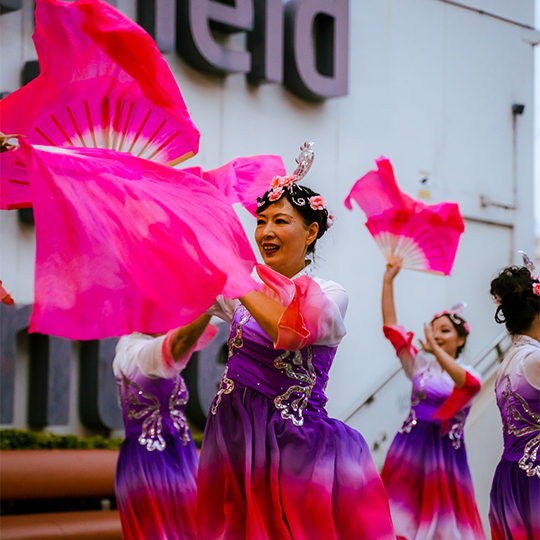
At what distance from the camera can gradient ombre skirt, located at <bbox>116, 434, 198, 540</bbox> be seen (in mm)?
3334

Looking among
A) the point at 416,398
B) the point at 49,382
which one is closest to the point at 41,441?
the point at 49,382

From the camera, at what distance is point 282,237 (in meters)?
2.40

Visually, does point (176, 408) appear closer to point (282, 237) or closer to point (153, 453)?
point (153, 453)

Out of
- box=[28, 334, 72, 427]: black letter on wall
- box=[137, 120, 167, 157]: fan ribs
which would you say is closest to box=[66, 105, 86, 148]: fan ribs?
box=[137, 120, 167, 157]: fan ribs

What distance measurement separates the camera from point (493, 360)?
7055 millimetres

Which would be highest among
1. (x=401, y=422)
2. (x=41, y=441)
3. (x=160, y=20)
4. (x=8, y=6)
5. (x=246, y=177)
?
(x=160, y=20)

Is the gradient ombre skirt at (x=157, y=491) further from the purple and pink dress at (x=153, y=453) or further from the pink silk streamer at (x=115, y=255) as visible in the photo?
the pink silk streamer at (x=115, y=255)

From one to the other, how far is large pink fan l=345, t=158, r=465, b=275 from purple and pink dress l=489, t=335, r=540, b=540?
2.88ft

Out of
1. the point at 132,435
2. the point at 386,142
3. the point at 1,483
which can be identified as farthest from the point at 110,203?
the point at 386,142

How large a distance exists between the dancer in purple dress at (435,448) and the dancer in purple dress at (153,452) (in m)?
1.25

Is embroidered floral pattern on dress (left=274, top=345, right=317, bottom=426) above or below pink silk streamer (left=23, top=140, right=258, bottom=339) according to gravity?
below

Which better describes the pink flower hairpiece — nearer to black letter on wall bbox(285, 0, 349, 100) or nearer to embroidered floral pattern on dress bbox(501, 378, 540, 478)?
embroidered floral pattern on dress bbox(501, 378, 540, 478)

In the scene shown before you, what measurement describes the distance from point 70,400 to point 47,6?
3.77 metres

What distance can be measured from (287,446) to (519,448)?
49.1 inches
